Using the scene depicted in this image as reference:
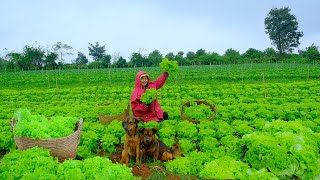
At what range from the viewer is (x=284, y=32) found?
75.9m

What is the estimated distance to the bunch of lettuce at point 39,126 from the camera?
4.92 m

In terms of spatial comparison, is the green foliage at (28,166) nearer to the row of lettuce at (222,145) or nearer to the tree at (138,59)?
the row of lettuce at (222,145)

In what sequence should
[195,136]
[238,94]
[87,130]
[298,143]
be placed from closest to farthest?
1. [298,143]
2. [195,136]
3. [87,130]
4. [238,94]

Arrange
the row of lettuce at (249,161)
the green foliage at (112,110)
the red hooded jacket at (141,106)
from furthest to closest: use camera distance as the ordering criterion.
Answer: the green foliage at (112,110) < the red hooded jacket at (141,106) < the row of lettuce at (249,161)

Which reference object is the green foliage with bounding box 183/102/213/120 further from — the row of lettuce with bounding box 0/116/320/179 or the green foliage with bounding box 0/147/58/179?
the green foliage with bounding box 0/147/58/179

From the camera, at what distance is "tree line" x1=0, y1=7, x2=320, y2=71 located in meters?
57.4

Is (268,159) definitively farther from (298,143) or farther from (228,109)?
(228,109)

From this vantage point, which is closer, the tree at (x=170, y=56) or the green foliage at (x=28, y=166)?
the green foliage at (x=28, y=166)

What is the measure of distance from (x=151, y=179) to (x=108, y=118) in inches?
138

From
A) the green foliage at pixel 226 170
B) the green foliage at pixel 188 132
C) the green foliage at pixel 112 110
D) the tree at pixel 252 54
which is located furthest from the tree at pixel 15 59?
the green foliage at pixel 226 170

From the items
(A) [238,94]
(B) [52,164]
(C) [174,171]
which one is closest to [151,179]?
(C) [174,171]

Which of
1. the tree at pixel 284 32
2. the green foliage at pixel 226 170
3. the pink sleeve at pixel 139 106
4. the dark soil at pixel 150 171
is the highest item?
the tree at pixel 284 32

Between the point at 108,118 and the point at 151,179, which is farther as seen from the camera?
the point at 108,118

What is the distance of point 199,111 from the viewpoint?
8.12 metres
